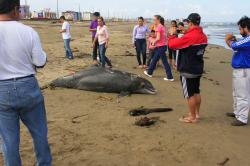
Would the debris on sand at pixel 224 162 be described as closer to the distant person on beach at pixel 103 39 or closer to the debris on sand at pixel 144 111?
the debris on sand at pixel 144 111

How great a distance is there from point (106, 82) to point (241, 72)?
3714 mm

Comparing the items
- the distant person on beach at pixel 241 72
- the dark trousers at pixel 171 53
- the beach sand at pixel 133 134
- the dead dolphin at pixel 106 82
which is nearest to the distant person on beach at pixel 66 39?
the dark trousers at pixel 171 53

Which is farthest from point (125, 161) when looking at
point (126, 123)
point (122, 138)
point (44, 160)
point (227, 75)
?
point (227, 75)

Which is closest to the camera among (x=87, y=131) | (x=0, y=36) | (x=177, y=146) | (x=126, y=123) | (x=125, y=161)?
(x=0, y=36)

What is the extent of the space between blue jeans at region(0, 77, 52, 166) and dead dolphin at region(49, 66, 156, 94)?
17.3 ft

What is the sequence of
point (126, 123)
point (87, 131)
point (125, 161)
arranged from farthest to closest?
1. point (126, 123)
2. point (87, 131)
3. point (125, 161)

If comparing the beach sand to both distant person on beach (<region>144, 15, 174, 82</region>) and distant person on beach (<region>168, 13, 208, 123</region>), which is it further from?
distant person on beach (<region>144, 15, 174, 82</region>)

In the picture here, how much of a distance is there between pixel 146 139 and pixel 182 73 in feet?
5.24

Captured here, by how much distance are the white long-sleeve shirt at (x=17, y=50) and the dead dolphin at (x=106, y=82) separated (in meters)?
5.56

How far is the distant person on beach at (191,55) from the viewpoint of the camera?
665cm

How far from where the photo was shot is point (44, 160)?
13.9ft

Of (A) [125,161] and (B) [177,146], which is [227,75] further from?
(A) [125,161]

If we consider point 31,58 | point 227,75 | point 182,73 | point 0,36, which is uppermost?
point 0,36

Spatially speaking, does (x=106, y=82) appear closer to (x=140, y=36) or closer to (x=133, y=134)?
(x=133, y=134)
